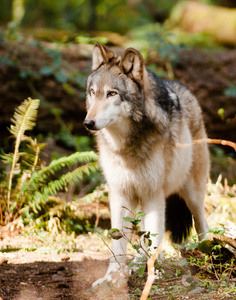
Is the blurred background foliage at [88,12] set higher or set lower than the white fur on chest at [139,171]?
higher

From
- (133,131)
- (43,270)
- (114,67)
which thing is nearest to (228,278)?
(133,131)

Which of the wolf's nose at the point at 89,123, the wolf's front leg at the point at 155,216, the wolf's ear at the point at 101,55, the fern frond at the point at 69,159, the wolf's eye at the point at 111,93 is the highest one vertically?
the wolf's ear at the point at 101,55

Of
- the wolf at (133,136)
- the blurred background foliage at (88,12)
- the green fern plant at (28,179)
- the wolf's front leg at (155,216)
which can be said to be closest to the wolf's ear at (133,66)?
the wolf at (133,136)

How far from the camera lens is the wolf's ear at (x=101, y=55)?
4520 millimetres

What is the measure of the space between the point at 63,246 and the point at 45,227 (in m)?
0.57

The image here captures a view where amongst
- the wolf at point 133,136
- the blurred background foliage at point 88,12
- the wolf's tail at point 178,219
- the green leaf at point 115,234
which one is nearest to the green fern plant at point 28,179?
the wolf at point 133,136

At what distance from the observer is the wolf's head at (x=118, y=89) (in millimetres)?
4109

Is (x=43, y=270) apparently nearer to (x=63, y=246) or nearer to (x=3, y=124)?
(x=63, y=246)

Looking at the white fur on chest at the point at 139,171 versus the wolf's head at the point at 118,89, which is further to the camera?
the white fur on chest at the point at 139,171

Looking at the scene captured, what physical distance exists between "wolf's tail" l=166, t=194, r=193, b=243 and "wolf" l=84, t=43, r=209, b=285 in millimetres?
780

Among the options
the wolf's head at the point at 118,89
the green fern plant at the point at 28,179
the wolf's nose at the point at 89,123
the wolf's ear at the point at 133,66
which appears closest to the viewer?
the wolf's nose at the point at 89,123

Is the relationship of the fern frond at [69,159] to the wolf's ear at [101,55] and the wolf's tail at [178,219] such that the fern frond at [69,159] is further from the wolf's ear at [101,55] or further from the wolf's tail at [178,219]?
the wolf's ear at [101,55]

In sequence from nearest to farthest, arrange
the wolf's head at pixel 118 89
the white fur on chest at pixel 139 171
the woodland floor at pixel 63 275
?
the woodland floor at pixel 63 275
the wolf's head at pixel 118 89
the white fur on chest at pixel 139 171

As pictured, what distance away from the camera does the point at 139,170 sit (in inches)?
174
